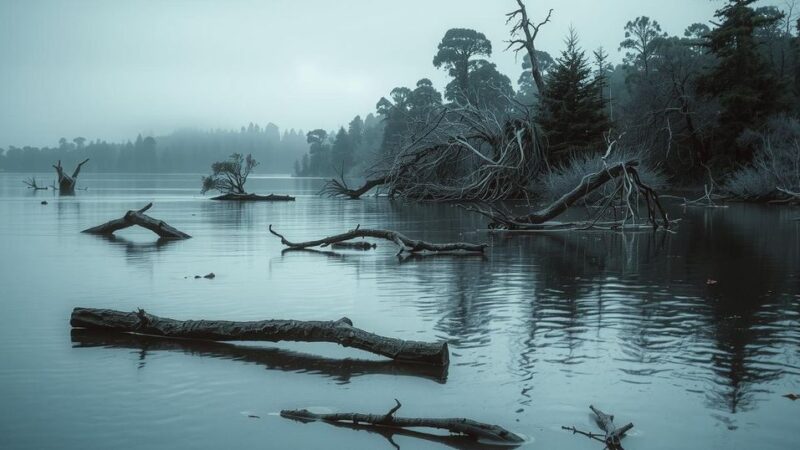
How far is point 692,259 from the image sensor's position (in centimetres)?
1716

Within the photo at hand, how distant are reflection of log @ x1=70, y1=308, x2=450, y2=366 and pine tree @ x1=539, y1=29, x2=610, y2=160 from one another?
126 feet

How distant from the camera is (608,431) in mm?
5719

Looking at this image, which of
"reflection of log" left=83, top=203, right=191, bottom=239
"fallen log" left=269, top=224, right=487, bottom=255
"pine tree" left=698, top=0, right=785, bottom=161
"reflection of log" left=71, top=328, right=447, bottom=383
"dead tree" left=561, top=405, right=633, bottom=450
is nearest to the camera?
"dead tree" left=561, top=405, right=633, bottom=450

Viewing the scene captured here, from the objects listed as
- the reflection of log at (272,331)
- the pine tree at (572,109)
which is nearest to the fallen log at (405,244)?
the reflection of log at (272,331)

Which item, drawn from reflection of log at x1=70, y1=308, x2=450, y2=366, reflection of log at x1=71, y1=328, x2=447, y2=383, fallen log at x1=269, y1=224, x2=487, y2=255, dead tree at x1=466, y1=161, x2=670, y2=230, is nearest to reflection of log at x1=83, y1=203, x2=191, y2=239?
fallen log at x1=269, y1=224, x2=487, y2=255

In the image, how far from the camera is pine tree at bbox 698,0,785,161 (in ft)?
164

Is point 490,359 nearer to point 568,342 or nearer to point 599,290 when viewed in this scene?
point 568,342

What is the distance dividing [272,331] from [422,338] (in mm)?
1733

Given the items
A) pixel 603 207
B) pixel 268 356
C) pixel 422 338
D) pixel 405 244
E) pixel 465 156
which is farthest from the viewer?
pixel 465 156

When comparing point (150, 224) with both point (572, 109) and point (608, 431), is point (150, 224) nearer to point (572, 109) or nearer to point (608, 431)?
point (608, 431)

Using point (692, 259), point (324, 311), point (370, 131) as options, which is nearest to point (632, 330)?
point (324, 311)

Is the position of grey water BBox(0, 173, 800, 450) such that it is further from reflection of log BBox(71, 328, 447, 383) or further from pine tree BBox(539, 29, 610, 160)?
pine tree BBox(539, 29, 610, 160)

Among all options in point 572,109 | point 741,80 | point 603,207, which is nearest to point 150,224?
point 603,207

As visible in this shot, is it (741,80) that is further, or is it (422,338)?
(741,80)
